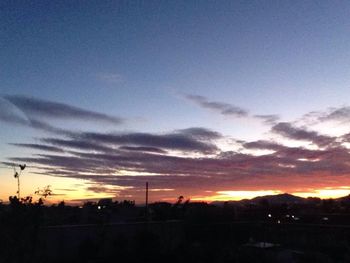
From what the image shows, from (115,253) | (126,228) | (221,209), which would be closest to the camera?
(115,253)

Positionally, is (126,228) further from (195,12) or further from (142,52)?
(195,12)

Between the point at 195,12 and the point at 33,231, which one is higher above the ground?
the point at 195,12

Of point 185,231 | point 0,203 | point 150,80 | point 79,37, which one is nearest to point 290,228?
point 185,231

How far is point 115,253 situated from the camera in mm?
12023

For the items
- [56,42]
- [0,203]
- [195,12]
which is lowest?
[0,203]

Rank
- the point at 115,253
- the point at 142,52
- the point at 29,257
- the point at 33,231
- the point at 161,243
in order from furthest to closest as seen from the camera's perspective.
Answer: the point at 142,52 → the point at 161,243 → the point at 115,253 → the point at 33,231 → the point at 29,257

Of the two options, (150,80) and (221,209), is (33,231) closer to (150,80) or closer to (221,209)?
(150,80)

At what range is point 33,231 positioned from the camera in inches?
310

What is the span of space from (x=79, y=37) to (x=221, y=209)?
8.56m

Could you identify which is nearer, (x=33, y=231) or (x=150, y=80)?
(x=33, y=231)

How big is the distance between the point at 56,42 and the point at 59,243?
543 centimetres

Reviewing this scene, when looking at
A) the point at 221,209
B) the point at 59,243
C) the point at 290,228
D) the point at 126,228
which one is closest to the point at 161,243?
the point at 126,228

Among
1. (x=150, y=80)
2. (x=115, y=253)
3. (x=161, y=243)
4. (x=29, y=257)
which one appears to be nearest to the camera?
(x=29, y=257)

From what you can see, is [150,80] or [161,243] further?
[150,80]
